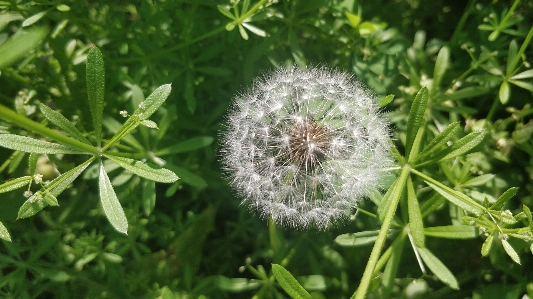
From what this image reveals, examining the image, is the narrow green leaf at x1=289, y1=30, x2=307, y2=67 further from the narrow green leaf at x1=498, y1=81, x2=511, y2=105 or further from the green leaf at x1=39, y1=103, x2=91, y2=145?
the green leaf at x1=39, y1=103, x2=91, y2=145

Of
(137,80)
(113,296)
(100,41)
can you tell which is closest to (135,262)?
(113,296)

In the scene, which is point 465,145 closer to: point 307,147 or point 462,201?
point 462,201

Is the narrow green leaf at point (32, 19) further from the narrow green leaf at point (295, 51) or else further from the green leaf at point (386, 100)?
the green leaf at point (386, 100)

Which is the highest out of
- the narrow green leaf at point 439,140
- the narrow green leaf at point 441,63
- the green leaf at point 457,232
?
the narrow green leaf at point 441,63

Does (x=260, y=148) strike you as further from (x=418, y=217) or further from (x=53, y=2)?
(x=53, y=2)

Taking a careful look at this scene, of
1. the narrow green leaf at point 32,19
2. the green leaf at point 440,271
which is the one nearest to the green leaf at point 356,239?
the green leaf at point 440,271
